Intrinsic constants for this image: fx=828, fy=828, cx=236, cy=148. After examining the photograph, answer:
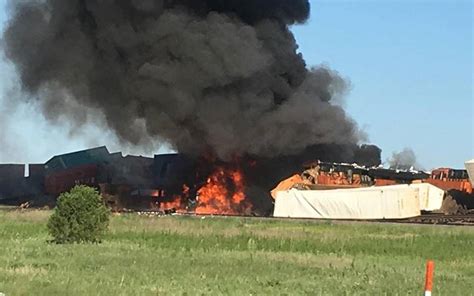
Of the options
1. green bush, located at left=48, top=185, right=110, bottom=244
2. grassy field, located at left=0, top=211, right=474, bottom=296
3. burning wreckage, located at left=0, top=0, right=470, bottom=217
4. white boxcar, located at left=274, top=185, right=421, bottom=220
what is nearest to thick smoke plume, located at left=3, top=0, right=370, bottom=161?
burning wreckage, located at left=0, top=0, right=470, bottom=217

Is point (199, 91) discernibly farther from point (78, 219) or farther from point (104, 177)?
point (78, 219)

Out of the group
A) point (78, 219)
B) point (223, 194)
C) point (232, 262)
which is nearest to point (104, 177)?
point (223, 194)

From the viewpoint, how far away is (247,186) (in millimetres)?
63625

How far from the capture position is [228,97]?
6322 cm

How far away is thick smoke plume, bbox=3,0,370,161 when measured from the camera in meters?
61.7

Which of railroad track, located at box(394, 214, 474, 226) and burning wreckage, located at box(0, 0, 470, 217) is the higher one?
burning wreckage, located at box(0, 0, 470, 217)

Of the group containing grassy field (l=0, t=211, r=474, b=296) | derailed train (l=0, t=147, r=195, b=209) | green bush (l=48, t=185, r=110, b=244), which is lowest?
grassy field (l=0, t=211, r=474, b=296)

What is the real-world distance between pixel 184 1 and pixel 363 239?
35.9m

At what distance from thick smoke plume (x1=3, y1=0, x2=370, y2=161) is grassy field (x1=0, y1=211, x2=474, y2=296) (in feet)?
89.1

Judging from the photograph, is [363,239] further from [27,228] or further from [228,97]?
[228,97]

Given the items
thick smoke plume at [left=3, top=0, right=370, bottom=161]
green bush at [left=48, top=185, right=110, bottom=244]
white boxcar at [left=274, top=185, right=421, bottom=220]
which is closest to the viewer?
green bush at [left=48, top=185, right=110, bottom=244]

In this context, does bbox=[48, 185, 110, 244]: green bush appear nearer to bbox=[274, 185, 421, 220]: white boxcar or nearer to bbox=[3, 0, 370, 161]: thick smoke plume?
bbox=[274, 185, 421, 220]: white boxcar

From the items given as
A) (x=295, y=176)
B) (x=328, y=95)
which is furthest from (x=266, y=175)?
(x=328, y=95)

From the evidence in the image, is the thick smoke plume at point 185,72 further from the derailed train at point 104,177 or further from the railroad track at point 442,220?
the railroad track at point 442,220
